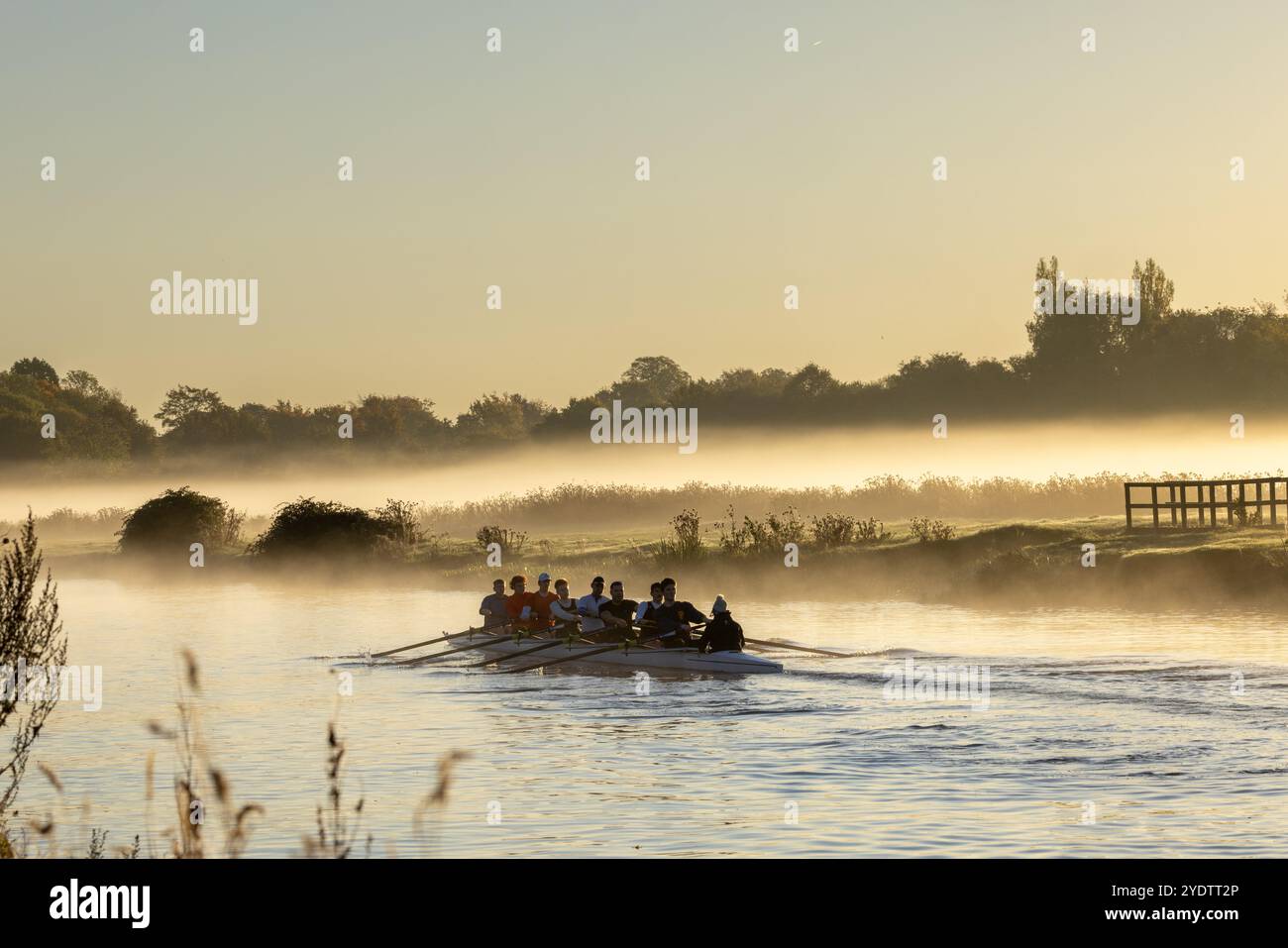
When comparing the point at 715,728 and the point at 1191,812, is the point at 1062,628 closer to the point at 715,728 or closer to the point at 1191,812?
the point at 715,728

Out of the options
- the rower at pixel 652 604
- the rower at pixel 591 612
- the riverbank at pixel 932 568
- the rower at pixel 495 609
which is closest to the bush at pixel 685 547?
the riverbank at pixel 932 568

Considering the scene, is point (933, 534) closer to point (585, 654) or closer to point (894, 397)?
point (585, 654)

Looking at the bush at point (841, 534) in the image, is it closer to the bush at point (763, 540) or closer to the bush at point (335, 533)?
the bush at point (763, 540)

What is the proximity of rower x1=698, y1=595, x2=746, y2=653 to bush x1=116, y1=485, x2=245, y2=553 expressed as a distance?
37.3m

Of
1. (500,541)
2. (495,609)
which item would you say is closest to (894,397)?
(500,541)

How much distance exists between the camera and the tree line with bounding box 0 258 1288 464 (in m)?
84.2

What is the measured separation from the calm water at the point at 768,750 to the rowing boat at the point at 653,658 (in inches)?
11.4

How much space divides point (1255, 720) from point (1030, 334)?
7335 cm

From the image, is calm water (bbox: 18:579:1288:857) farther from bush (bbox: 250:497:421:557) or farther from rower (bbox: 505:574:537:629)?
bush (bbox: 250:497:421:557)

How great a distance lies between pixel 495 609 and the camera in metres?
30.4

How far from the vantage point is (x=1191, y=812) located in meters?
13.8
